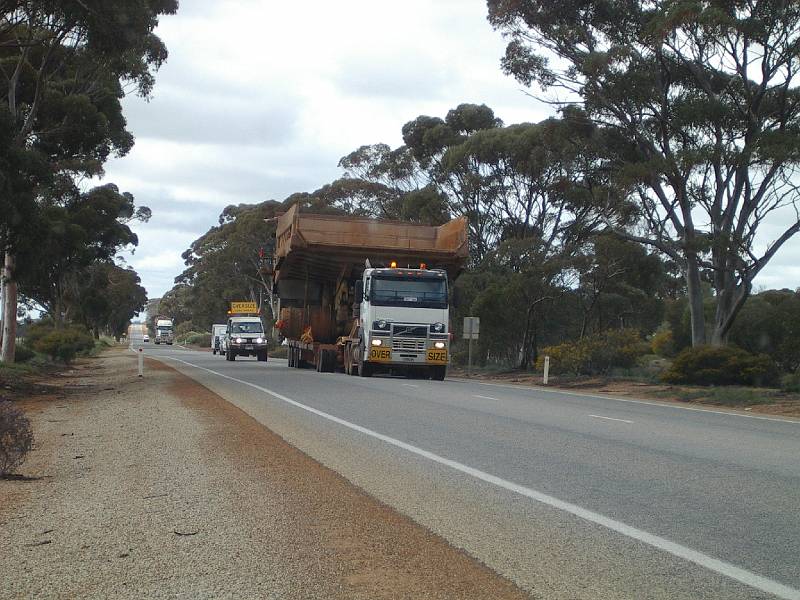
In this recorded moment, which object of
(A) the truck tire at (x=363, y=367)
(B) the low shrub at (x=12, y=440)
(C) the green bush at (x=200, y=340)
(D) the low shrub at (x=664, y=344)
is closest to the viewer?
(B) the low shrub at (x=12, y=440)

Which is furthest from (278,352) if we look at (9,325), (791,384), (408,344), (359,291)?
(791,384)

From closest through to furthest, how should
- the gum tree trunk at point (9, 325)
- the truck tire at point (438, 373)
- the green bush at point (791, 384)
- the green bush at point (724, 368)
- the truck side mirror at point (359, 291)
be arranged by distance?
the green bush at point (791, 384)
the green bush at point (724, 368)
the truck side mirror at point (359, 291)
the truck tire at point (438, 373)
the gum tree trunk at point (9, 325)

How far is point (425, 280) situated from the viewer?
27.6 meters

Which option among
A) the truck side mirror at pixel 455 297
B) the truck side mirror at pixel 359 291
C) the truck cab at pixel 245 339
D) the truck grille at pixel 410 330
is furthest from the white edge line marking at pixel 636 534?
the truck cab at pixel 245 339

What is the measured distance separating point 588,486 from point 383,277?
19.1 metres

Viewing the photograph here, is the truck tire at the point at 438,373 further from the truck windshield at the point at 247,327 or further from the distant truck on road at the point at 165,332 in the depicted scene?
the distant truck on road at the point at 165,332

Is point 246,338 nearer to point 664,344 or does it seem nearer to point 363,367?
point 664,344

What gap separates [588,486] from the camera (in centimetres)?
863

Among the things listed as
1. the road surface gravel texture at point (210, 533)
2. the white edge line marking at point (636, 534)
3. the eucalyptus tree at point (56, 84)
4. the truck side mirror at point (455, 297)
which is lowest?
the road surface gravel texture at point (210, 533)

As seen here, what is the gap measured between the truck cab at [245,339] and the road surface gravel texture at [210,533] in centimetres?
4096

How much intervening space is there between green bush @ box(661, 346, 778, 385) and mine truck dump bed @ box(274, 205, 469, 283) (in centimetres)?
742

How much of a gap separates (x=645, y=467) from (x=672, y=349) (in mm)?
44372

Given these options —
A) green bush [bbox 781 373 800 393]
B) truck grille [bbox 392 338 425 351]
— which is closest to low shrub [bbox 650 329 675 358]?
green bush [bbox 781 373 800 393]

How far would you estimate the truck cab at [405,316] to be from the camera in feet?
89.7
